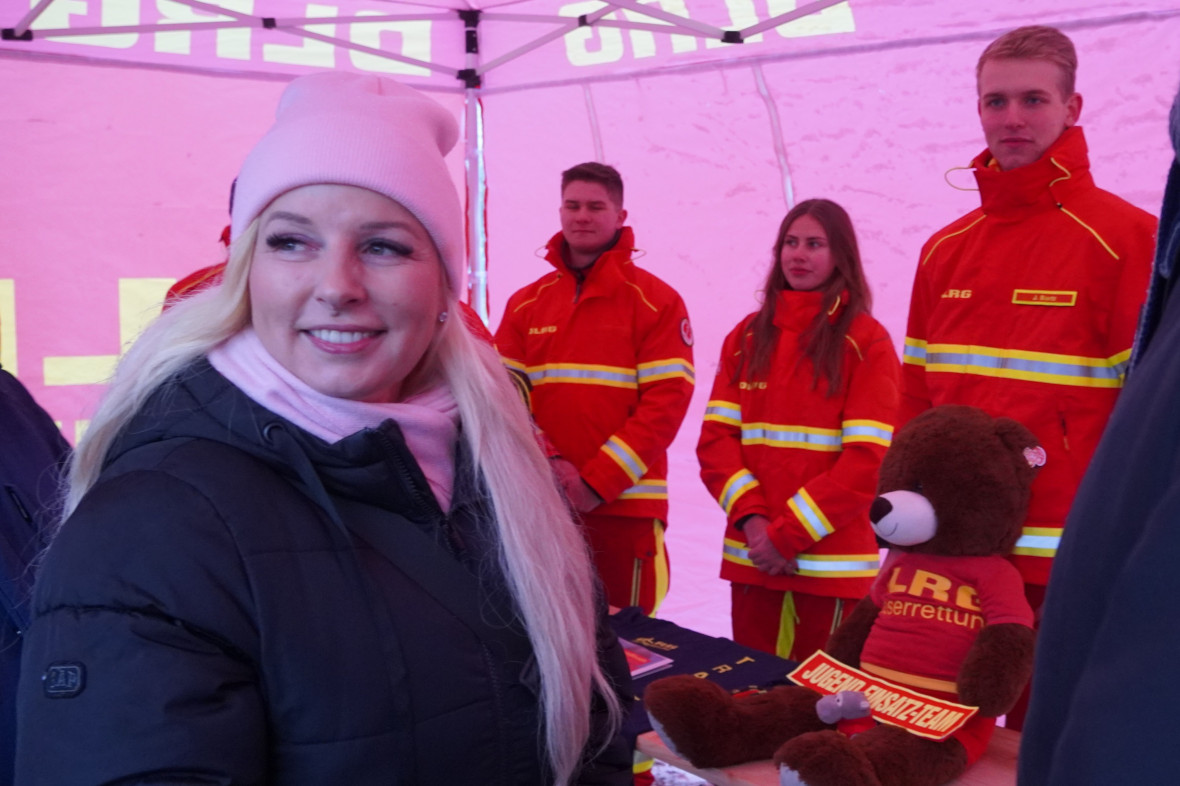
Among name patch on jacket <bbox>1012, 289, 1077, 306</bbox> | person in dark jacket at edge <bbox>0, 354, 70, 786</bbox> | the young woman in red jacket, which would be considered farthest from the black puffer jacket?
the young woman in red jacket

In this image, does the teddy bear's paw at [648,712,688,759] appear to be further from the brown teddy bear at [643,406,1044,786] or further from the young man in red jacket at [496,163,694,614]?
the young man in red jacket at [496,163,694,614]

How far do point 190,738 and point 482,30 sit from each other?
4.74 meters

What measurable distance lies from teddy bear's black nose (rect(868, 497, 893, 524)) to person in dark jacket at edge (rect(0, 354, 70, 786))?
139 centimetres

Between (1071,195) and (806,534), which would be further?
(806,534)

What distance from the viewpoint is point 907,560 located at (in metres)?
1.99

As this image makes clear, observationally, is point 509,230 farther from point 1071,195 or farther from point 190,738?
point 190,738

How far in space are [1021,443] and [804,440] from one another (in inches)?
43.9

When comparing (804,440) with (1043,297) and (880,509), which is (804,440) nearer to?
(1043,297)

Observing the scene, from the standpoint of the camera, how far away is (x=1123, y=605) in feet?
1.27

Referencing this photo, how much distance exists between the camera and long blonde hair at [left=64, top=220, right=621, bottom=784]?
1144 millimetres

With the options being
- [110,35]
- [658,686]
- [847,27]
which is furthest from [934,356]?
[110,35]

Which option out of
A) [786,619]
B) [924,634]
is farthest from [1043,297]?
[786,619]

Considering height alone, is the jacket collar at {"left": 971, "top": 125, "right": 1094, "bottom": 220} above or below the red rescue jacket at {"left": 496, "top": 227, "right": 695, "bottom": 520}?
above

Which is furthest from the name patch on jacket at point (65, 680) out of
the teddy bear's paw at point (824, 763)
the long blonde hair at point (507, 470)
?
the teddy bear's paw at point (824, 763)
